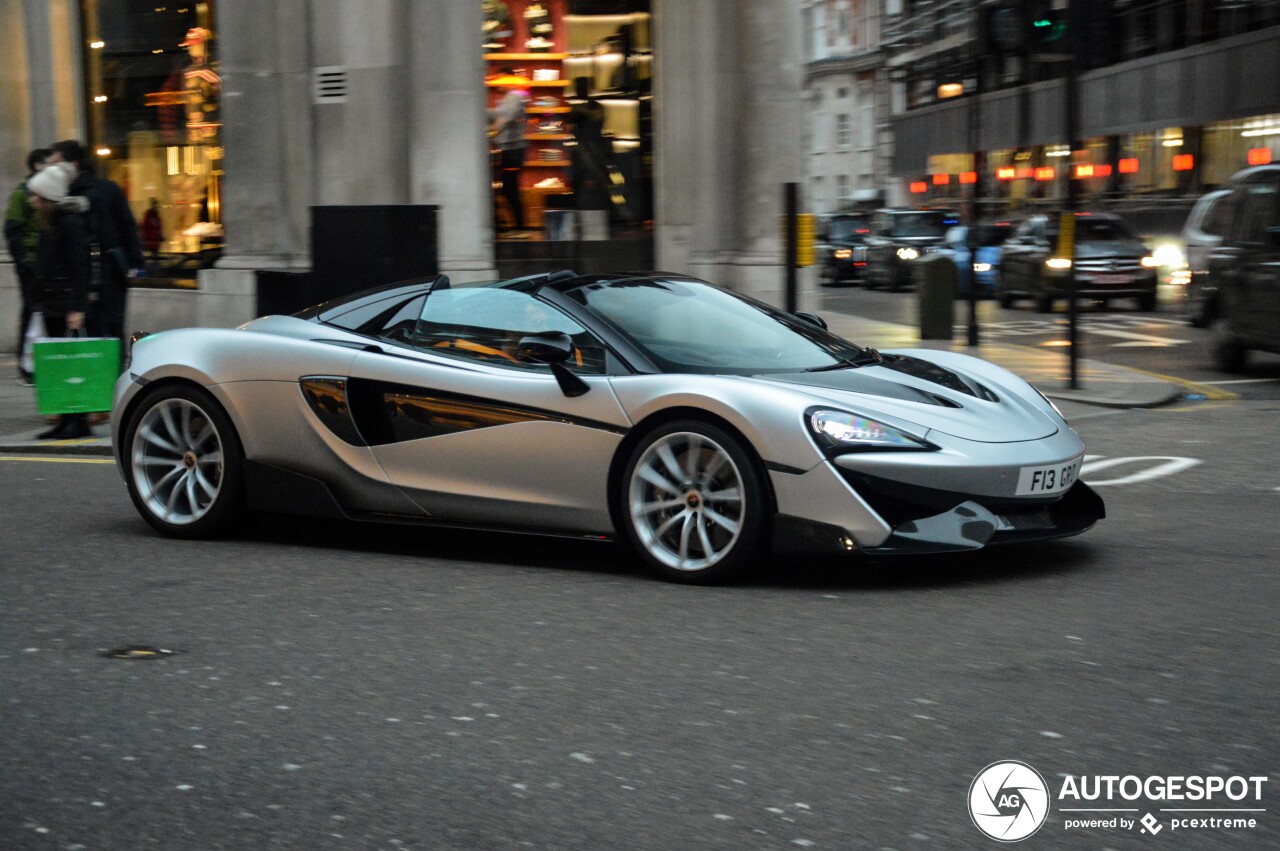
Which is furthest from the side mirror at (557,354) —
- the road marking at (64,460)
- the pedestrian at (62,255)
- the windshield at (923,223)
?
the windshield at (923,223)

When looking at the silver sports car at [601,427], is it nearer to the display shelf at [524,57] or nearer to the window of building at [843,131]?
the display shelf at [524,57]

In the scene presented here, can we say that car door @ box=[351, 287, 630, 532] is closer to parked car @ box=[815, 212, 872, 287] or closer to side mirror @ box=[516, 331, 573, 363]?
side mirror @ box=[516, 331, 573, 363]

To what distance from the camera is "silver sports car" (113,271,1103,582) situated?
6109mm

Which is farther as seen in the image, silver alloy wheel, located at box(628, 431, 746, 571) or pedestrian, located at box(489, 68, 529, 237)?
pedestrian, located at box(489, 68, 529, 237)

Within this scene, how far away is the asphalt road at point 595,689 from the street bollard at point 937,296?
1182 cm

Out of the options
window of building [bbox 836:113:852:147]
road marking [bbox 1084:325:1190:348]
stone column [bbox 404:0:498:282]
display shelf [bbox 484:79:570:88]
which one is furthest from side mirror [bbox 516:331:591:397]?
window of building [bbox 836:113:852:147]

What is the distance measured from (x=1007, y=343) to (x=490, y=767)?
659 inches

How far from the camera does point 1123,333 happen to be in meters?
22.1

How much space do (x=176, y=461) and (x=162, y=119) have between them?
496 inches

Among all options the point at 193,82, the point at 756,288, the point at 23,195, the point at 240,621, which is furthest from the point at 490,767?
the point at 193,82

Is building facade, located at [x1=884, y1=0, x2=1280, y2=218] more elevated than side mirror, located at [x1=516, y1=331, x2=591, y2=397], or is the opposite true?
building facade, located at [x1=884, y1=0, x2=1280, y2=218]

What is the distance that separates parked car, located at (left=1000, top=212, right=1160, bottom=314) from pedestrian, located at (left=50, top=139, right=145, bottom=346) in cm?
1683

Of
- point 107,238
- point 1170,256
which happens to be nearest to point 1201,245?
point 107,238

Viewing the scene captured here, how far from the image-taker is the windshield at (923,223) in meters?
35.9
